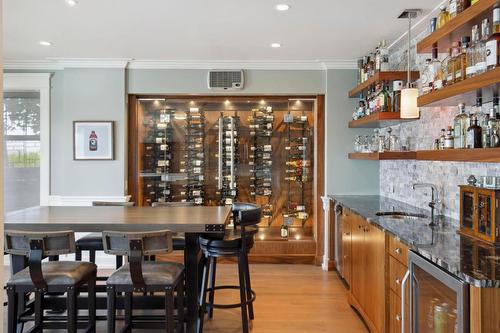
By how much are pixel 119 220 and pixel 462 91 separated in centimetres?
232

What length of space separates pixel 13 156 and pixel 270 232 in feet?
11.4

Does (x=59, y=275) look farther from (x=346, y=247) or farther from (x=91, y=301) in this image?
(x=346, y=247)

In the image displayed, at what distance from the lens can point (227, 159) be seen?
539 centimetres

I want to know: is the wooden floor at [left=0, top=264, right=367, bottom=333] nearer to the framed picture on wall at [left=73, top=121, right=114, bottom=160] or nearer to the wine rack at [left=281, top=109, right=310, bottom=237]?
the wine rack at [left=281, top=109, right=310, bottom=237]

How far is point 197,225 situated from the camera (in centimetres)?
272

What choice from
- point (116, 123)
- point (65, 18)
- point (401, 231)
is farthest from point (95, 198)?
point (401, 231)

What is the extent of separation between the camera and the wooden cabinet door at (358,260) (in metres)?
3.18

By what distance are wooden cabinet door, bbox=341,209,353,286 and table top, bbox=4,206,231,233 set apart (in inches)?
47.7

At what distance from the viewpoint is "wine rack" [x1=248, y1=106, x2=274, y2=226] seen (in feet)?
17.7

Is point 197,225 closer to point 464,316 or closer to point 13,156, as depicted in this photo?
point 464,316

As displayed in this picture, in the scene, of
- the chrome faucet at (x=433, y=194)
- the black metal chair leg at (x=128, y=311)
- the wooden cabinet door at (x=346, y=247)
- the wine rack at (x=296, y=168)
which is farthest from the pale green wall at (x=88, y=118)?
the chrome faucet at (x=433, y=194)

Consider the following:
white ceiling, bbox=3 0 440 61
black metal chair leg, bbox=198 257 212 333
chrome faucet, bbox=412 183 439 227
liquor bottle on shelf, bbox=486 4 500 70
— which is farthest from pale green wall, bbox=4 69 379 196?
liquor bottle on shelf, bbox=486 4 500 70

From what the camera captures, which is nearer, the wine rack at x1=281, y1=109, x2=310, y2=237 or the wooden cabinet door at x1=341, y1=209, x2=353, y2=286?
the wooden cabinet door at x1=341, y1=209, x2=353, y2=286

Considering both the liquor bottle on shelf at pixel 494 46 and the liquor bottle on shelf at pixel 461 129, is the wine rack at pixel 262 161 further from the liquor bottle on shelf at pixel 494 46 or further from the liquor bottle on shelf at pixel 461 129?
the liquor bottle on shelf at pixel 494 46
